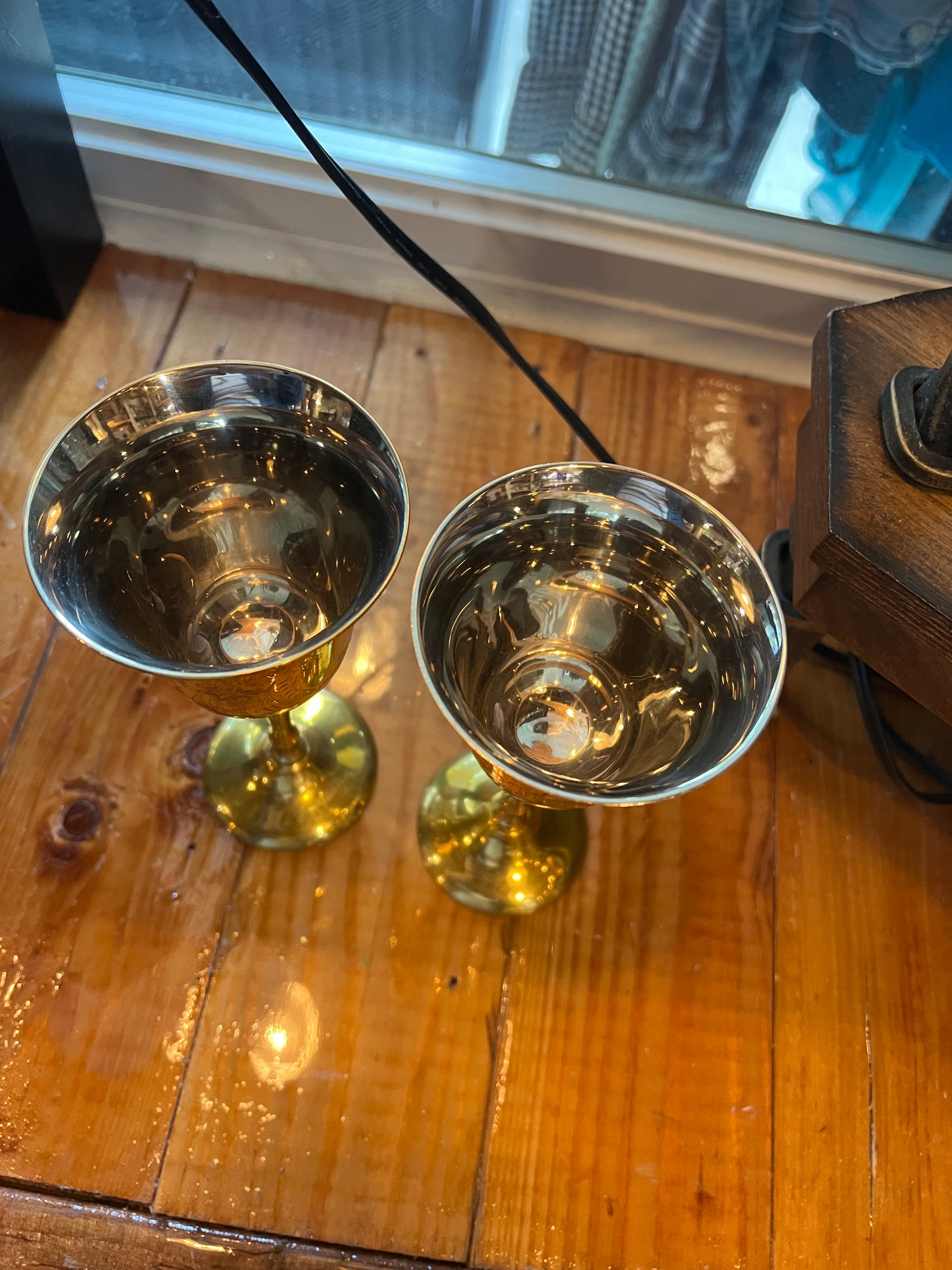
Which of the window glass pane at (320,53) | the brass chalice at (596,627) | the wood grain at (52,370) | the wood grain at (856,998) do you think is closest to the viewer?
the brass chalice at (596,627)

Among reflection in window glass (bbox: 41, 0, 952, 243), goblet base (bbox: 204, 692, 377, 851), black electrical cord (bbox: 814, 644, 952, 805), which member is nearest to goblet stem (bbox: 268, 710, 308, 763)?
goblet base (bbox: 204, 692, 377, 851)

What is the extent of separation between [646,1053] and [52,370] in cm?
62

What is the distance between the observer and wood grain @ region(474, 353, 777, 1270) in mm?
482

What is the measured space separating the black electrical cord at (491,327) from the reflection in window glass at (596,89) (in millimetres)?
143

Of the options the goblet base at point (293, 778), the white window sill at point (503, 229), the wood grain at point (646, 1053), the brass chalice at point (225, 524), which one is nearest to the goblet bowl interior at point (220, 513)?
the brass chalice at point (225, 524)

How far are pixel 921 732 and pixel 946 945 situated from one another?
5.3 inches

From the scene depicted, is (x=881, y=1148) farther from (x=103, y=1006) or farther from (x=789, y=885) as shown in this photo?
(x=103, y=1006)

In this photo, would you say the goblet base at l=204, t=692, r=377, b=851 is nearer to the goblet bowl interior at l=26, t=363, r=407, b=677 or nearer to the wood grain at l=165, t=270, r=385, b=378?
the goblet bowl interior at l=26, t=363, r=407, b=677

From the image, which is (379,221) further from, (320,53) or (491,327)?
(320,53)

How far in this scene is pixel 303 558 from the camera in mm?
463

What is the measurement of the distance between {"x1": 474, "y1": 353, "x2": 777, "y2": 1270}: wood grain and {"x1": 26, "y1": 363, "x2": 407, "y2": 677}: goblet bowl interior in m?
0.25

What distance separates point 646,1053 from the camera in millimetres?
521

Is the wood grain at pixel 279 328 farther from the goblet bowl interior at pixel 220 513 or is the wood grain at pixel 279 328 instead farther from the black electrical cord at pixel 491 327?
the goblet bowl interior at pixel 220 513

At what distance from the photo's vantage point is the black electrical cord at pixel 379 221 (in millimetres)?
511
